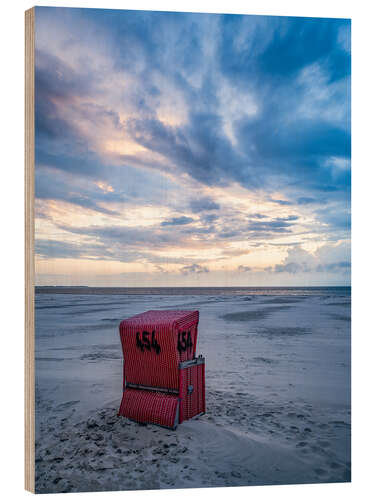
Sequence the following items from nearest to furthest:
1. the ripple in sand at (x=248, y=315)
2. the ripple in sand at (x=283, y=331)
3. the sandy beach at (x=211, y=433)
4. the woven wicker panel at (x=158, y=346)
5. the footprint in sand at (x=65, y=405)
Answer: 1. the sandy beach at (x=211, y=433)
2. the woven wicker panel at (x=158, y=346)
3. the footprint in sand at (x=65, y=405)
4. the ripple in sand at (x=283, y=331)
5. the ripple in sand at (x=248, y=315)

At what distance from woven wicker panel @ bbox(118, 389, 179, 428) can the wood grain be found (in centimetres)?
144

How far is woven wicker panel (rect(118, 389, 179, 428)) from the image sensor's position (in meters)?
5.77

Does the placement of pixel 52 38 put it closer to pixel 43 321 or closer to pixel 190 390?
pixel 190 390

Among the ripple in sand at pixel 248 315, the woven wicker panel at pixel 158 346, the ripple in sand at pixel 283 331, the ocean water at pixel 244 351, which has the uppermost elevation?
the woven wicker panel at pixel 158 346

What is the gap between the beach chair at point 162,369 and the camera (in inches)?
227

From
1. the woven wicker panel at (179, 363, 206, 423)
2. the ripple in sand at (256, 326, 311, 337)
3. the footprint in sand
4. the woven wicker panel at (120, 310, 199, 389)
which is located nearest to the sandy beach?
the footprint in sand

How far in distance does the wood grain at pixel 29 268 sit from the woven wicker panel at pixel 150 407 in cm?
144

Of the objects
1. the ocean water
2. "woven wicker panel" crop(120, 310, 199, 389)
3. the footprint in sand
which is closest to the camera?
"woven wicker panel" crop(120, 310, 199, 389)

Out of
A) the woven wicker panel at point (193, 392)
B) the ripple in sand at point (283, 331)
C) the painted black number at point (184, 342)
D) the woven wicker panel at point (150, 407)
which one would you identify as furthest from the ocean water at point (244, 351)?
the painted black number at point (184, 342)

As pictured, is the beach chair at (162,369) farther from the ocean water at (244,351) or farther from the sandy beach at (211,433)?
the ocean water at (244,351)

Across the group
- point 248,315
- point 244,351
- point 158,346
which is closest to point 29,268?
point 158,346

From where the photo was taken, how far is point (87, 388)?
24.1ft

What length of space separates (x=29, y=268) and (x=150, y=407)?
2599mm

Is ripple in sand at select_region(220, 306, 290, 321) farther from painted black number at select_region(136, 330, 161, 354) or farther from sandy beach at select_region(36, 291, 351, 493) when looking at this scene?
painted black number at select_region(136, 330, 161, 354)
